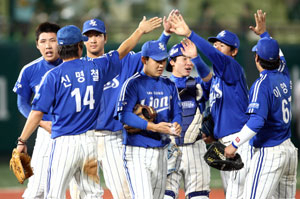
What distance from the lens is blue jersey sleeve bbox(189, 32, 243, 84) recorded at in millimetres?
6883

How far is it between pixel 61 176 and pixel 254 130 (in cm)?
198

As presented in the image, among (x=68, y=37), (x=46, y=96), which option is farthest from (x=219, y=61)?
(x=46, y=96)

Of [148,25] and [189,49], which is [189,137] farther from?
[148,25]

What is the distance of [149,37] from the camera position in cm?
1588

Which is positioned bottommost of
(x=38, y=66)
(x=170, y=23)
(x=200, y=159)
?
(x=200, y=159)

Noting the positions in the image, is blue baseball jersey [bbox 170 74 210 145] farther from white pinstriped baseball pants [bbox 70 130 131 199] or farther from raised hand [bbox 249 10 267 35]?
raised hand [bbox 249 10 267 35]

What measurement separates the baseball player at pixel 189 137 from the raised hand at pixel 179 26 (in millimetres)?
519

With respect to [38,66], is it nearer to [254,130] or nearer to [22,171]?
[22,171]

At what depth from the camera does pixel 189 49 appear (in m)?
7.16

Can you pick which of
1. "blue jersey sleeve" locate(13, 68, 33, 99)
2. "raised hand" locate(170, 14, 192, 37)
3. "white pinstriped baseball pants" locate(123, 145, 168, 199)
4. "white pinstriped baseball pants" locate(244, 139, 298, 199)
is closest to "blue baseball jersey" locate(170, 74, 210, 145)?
"raised hand" locate(170, 14, 192, 37)

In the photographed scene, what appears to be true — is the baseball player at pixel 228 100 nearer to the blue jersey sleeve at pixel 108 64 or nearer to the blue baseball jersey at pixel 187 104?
the blue baseball jersey at pixel 187 104

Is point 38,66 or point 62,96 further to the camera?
point 38,66

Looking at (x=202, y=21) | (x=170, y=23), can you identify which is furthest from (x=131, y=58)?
(x=202, y=21)

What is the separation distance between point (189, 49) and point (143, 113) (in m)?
1.08
